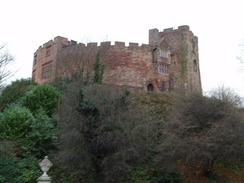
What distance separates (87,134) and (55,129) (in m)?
6.20

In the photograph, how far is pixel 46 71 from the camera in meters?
51.6

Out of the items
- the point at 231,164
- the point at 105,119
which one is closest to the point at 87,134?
the point at 105,119

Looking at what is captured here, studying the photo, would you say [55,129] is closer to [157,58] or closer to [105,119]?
[105,119]

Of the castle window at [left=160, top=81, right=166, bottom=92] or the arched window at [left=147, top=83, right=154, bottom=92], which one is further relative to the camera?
the castle window at [left=160, top=81, right=166, bottom=92]

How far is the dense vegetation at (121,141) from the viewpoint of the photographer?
2430 centimetres

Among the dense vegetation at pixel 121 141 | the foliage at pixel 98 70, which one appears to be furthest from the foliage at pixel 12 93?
the dense vegetation at pixel 121 141

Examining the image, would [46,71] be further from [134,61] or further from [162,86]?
[162,86]

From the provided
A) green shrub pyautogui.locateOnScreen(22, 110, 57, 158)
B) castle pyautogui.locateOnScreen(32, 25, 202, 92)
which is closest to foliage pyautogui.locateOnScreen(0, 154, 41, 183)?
green shrub pyautogui.locateOnScreen(22, 110, 57, 158)

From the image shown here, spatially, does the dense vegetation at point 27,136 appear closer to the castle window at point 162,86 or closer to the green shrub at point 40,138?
the green shrub at point 40,138

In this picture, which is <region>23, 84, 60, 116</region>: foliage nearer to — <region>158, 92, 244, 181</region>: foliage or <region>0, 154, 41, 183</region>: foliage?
<region>0, 154, 41, 183</region>: foliage

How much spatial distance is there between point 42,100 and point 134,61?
14.8m

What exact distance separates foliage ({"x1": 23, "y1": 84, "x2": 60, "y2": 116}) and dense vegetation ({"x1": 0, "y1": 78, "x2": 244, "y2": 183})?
2.78m

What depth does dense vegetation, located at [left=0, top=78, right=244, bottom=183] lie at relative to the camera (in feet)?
79.7

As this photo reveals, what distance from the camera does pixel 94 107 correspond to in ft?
80.8
